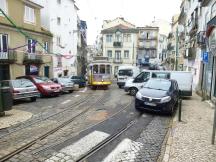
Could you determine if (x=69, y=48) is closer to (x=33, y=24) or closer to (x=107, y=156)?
(x=33, y=24)

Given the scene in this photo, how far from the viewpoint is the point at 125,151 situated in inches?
257

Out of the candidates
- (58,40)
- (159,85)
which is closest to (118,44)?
(58,40)

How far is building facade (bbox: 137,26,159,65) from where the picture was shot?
2363 inches

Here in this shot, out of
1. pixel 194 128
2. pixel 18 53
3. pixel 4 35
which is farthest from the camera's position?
pixel 18 53

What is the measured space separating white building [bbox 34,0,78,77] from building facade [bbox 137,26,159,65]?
25062mm

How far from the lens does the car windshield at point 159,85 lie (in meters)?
12.1

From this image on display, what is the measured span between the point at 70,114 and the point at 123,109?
9.79ft

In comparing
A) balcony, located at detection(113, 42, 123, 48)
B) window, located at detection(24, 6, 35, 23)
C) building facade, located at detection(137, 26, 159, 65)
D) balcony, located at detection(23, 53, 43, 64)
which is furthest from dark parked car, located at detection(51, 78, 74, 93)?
building facade, located at detection(137, 26, 159, 65)

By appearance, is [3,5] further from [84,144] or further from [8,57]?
[84,144]

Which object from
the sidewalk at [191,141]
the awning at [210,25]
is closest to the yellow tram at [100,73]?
the awning at [210,25]

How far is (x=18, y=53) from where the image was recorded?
74.0 feet

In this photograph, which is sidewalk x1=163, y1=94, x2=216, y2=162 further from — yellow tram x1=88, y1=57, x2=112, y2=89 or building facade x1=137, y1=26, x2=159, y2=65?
building facade x1=137, y1=26, x2=159, y2=65

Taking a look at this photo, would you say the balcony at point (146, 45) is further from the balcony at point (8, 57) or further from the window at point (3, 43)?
the window at point (3, 43)

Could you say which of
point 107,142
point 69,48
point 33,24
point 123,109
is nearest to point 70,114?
point 123,109
